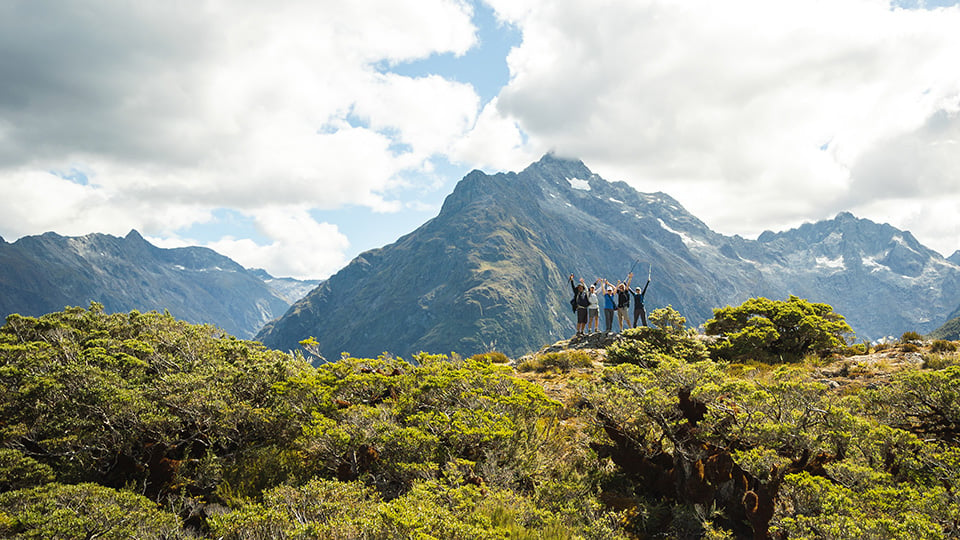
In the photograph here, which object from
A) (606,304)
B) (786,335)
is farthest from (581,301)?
(786,335)

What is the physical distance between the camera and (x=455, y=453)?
28.4ft

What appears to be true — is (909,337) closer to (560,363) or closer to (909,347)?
(909,347)

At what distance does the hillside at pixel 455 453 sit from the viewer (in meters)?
6.45

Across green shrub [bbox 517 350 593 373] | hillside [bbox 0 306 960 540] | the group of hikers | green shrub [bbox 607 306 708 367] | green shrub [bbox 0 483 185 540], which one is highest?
the group of hikers

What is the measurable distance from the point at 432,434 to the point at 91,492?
5878 millimetres

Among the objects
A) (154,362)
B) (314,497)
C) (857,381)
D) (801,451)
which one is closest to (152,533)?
(314,497)

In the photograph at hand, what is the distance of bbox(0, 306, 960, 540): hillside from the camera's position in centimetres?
645

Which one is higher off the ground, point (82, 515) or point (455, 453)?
point (455, 453)

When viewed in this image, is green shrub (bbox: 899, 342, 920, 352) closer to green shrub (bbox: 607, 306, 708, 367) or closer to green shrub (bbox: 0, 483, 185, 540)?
green shrub (bbox: 607, 306, 708, 367)

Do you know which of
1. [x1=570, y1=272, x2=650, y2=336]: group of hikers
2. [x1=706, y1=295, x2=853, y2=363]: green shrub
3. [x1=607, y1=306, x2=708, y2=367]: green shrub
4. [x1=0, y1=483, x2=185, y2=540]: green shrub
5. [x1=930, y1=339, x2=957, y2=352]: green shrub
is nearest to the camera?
[x1=0, y1=483, x2=185, y2=540]: green shrub

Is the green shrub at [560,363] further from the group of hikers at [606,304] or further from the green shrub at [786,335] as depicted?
the green shrub at [786,335]

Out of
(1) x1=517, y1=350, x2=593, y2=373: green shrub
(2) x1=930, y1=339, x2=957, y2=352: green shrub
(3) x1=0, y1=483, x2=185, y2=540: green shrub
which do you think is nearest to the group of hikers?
(1) x1=517, y1=350, x2=593, y2=373: green shrub

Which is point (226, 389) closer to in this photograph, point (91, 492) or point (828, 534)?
point (91, 492)

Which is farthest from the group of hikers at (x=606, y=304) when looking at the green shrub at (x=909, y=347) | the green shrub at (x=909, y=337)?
the green shrub at (x=909, y=337)
